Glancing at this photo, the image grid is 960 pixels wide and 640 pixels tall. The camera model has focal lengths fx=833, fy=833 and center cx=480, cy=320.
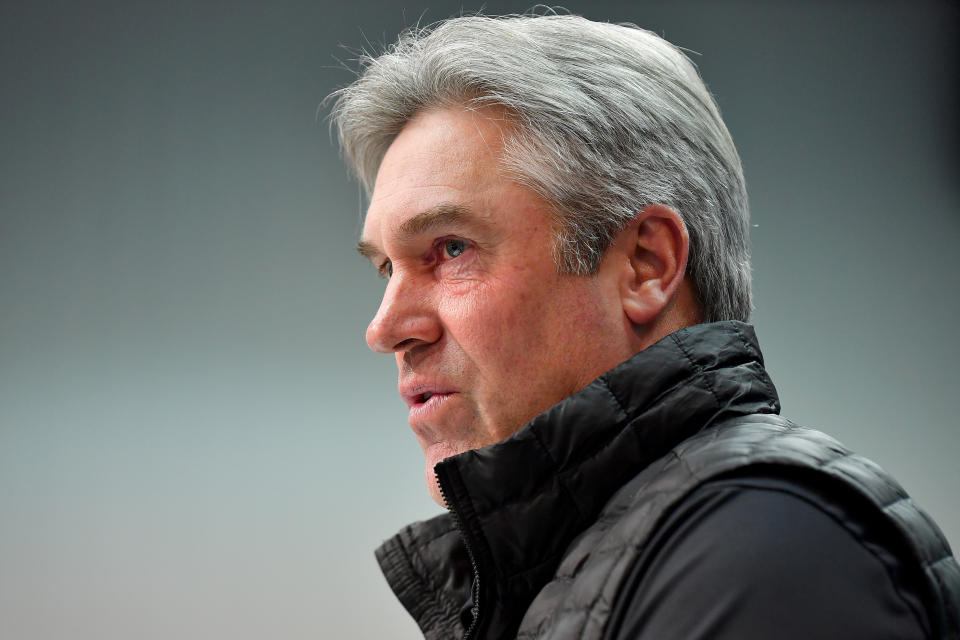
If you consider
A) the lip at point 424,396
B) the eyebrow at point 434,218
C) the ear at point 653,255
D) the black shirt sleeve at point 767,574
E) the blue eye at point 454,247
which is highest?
the eyebrow at point 434,218

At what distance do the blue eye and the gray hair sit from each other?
0.30ft

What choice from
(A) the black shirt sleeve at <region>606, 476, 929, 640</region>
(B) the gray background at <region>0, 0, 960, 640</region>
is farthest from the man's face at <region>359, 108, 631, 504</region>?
(B) the gray background at <region>0, 0, 960, 640</region>

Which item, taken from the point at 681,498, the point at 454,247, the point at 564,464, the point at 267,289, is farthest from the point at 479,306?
the point at 267,289

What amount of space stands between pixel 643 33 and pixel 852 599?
28.0 inches

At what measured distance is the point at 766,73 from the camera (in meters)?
2.56

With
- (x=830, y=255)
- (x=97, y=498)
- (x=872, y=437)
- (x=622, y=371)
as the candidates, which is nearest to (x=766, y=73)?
(x=830, y=255)

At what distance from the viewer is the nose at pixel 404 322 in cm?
90

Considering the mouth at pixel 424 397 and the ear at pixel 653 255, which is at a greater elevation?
the ear at pixel 653 255

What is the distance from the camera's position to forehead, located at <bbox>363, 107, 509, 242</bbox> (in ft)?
2.92

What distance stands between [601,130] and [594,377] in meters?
0.26

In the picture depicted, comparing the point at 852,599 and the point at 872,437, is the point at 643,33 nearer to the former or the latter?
the point at 852,599

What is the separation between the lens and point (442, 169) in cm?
91

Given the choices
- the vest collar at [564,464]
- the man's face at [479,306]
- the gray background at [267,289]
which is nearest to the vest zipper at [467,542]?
the vest collar at [564,464]

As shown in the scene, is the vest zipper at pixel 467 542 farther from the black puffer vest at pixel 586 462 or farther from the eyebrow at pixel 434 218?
the eyebrow at pixel 434 218
